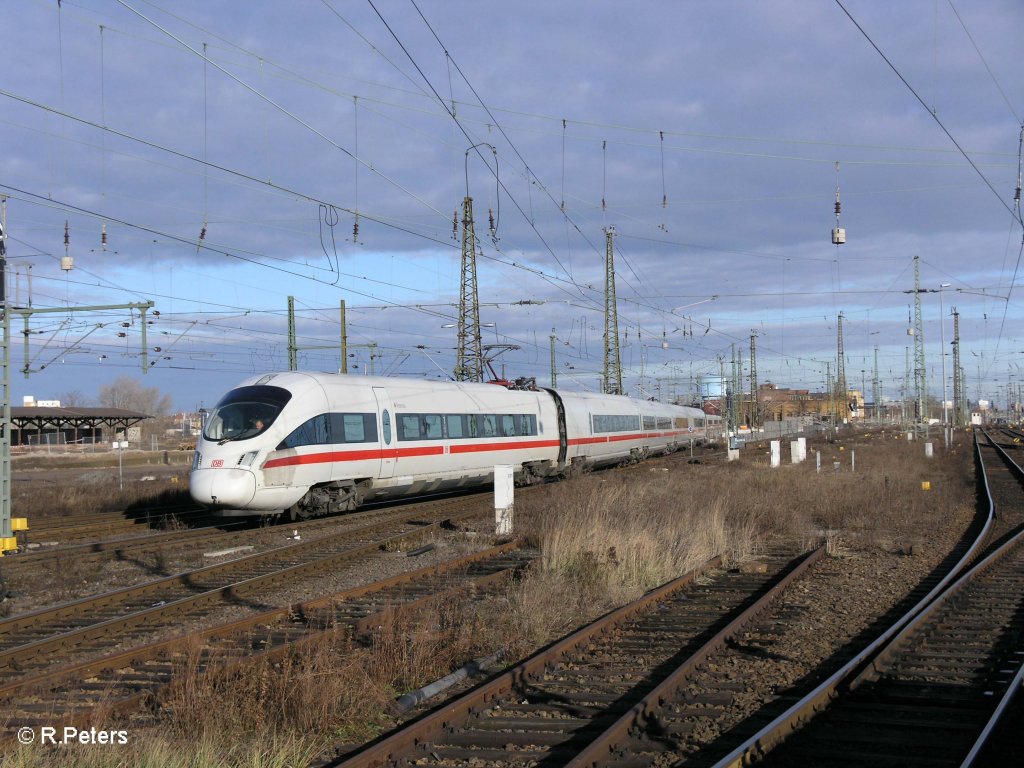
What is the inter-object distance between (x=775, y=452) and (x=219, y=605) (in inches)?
1070

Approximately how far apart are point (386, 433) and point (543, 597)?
10748 mm

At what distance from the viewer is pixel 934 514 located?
2038 centimetres

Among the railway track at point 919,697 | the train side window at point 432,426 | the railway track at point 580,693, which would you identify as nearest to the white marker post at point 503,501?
the train side window at point 432,426

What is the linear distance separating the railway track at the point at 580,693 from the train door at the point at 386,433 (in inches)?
415

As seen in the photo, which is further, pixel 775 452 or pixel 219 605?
pixel 775 452

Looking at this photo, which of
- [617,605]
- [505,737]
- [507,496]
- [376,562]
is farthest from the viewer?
[507,496]

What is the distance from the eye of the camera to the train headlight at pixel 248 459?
17.2 metres

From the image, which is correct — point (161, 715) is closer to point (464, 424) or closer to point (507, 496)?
point (507, 496)

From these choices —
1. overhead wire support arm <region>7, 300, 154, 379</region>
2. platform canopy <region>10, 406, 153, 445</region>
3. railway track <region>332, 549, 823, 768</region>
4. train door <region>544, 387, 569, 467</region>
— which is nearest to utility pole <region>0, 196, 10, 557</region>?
overhead wire support arm <region>7, 300, 154, 379</region>

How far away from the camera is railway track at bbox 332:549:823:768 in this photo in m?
5.98

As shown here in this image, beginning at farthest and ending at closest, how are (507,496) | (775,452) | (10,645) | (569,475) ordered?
(775,452) → (569,475) → (507,496) → (10,645)

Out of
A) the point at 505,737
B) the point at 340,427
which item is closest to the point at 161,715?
the point at 505,737

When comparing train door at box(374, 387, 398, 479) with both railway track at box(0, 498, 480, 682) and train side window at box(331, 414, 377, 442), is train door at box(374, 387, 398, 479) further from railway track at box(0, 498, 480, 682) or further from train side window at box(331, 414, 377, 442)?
railway track at box(0, 498, 480, 682)

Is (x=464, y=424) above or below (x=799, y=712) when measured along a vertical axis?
above
